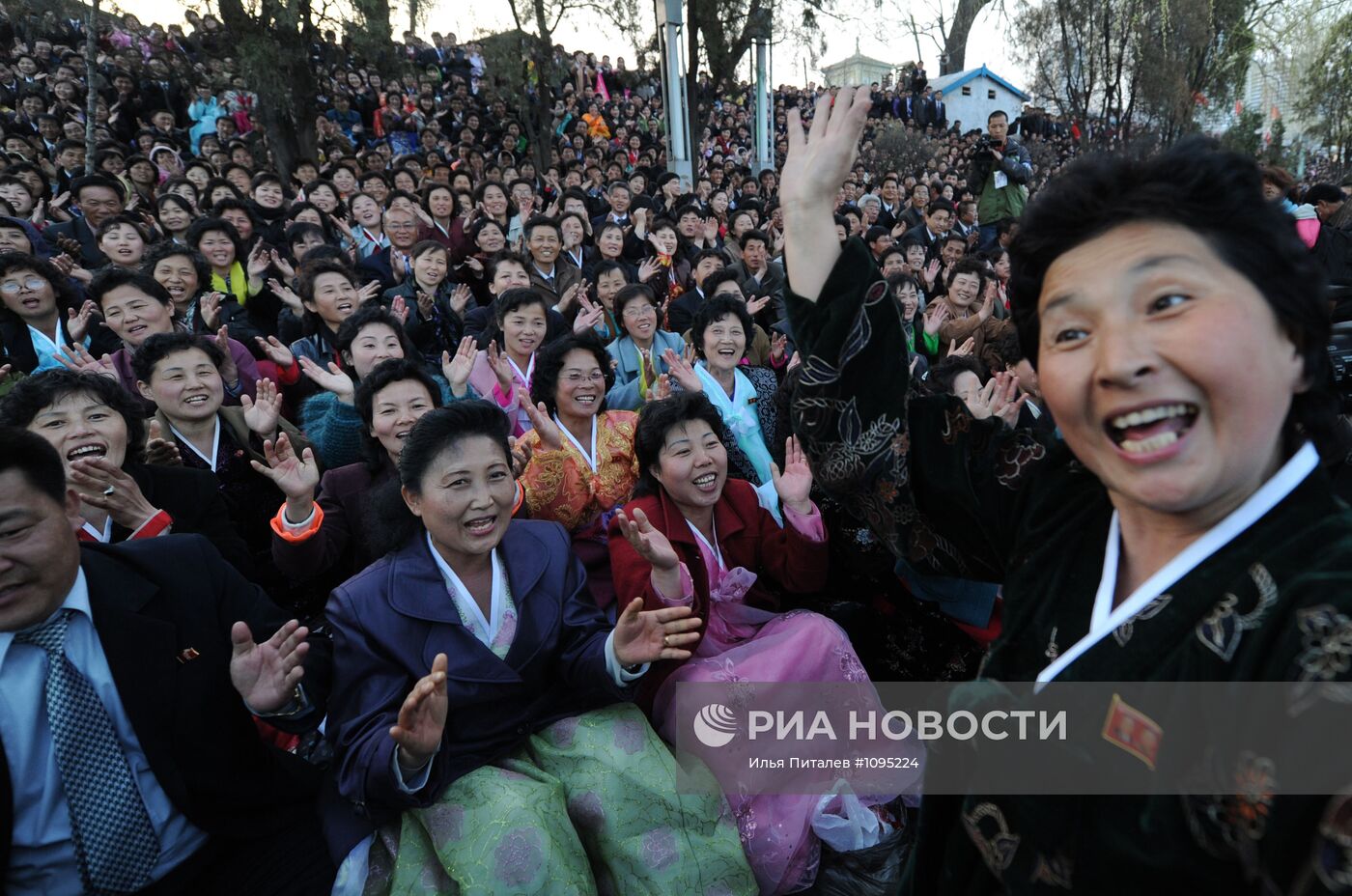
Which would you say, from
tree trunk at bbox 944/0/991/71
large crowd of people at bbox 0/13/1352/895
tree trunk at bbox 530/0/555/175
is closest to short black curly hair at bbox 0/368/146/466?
large crowd of people at bbox 0/13/1352/895

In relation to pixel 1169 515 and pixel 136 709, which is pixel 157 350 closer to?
pixel 136 709

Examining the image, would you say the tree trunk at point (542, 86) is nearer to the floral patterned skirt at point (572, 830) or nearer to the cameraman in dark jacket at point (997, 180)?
the cameraman in dark jacket at point (997, 180)

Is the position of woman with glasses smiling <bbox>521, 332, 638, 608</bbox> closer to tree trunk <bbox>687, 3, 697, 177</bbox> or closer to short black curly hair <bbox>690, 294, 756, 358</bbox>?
Answer: short black curly hair <bbox>690, 294, 756, 358</bbox>

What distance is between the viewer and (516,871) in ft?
5.99

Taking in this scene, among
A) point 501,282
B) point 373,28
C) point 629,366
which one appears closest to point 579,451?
point 629,366

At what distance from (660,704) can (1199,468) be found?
5.93 feet

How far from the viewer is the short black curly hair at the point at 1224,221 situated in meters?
0.96

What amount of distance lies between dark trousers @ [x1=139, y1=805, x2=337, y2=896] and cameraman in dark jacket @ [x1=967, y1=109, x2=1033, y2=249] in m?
8.47

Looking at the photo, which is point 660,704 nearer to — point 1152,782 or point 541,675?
point 541,675

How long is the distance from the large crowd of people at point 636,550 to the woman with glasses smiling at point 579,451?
2cm

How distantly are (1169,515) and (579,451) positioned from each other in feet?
8.55

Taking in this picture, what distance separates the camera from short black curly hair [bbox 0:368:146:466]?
248 cm

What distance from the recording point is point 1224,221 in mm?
980

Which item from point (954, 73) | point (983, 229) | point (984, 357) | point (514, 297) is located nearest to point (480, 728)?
point (514, 297)
